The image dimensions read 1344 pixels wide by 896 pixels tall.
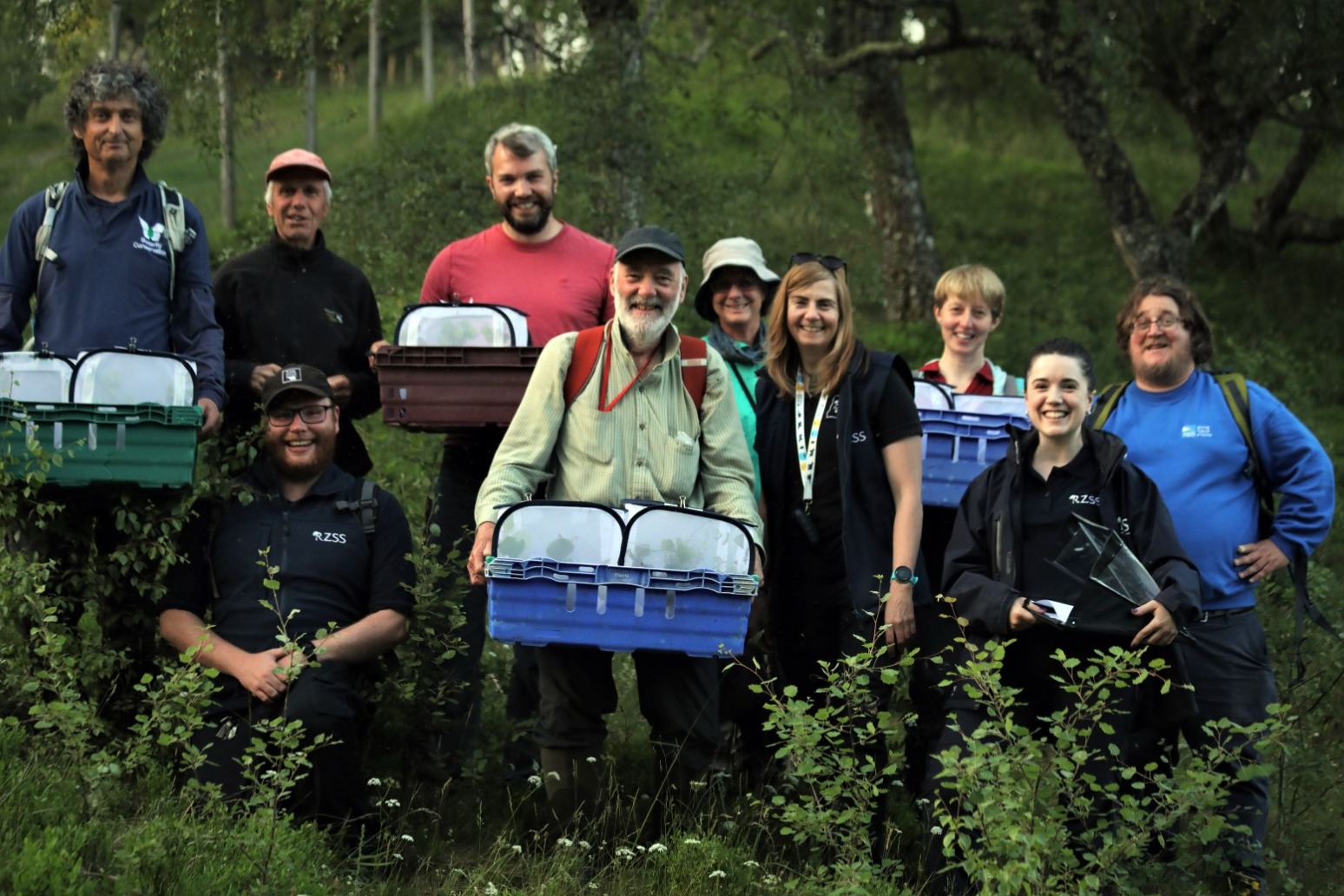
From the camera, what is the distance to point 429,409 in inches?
215

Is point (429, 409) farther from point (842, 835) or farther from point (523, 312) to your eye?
point (842, 835)

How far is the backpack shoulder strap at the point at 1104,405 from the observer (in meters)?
5.86

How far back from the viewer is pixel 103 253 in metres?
5.48

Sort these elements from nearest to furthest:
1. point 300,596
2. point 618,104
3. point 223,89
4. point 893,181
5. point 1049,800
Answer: point 1049,800 < point 300,596 < point 223,89 < point 618,104 < point 893,181

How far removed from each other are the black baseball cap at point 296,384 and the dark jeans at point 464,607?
0.62 meters

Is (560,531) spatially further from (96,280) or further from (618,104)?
(618,104)

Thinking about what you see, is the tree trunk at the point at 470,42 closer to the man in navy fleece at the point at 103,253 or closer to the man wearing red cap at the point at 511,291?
the man wearing red cap at the point at 511,291

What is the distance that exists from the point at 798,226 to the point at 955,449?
454 inches

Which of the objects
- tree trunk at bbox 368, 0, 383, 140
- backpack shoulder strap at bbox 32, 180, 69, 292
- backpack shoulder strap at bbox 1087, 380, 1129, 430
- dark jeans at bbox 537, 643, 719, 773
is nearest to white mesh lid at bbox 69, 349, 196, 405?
backpack shoulder strap at bbox 32, 180, 69, 292

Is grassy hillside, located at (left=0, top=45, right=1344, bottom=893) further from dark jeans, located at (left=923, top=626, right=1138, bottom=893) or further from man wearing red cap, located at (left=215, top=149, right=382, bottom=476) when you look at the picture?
man wearing red cap, located at (left=215, top=149, right=382, bottom=476)

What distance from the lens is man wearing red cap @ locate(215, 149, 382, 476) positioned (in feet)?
20.0

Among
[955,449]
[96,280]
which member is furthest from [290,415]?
[955,449]

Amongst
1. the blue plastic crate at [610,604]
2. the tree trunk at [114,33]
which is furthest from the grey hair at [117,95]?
the tree trunk at [114,33]

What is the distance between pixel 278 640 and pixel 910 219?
12637 millimetres
